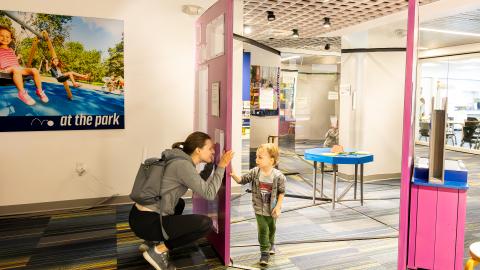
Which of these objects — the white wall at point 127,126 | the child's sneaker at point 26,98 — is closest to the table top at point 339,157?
the white wall at point 127,126

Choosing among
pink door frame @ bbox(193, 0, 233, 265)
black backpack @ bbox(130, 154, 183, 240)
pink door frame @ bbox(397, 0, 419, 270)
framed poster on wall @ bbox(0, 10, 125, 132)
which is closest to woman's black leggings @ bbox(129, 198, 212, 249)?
black backpack @ bbox(130, 154, 183, 240)

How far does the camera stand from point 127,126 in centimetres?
487

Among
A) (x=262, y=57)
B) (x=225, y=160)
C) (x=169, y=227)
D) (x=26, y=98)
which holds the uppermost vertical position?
(x=262, y=57)

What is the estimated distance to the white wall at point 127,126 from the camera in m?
4.44

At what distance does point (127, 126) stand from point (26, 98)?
1204 millimetres

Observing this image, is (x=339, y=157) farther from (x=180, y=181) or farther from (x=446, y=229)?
(x=180, y=181)

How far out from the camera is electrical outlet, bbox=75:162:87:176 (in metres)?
4.66

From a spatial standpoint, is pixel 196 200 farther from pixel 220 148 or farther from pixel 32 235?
pixel 32 235

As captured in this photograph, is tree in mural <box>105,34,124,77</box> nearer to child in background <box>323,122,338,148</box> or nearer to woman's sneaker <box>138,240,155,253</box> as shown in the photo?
woman's sneaker <box>138,240,155,253</box>

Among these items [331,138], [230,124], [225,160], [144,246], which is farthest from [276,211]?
[331,138]

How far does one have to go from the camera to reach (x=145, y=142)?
4977 mm

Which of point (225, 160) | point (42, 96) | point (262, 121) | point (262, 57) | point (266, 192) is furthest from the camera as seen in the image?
point (262, 121)

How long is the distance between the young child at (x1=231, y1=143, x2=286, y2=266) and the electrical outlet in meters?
2.43

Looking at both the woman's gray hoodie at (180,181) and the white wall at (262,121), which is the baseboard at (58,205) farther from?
the white wall at (262,121)
